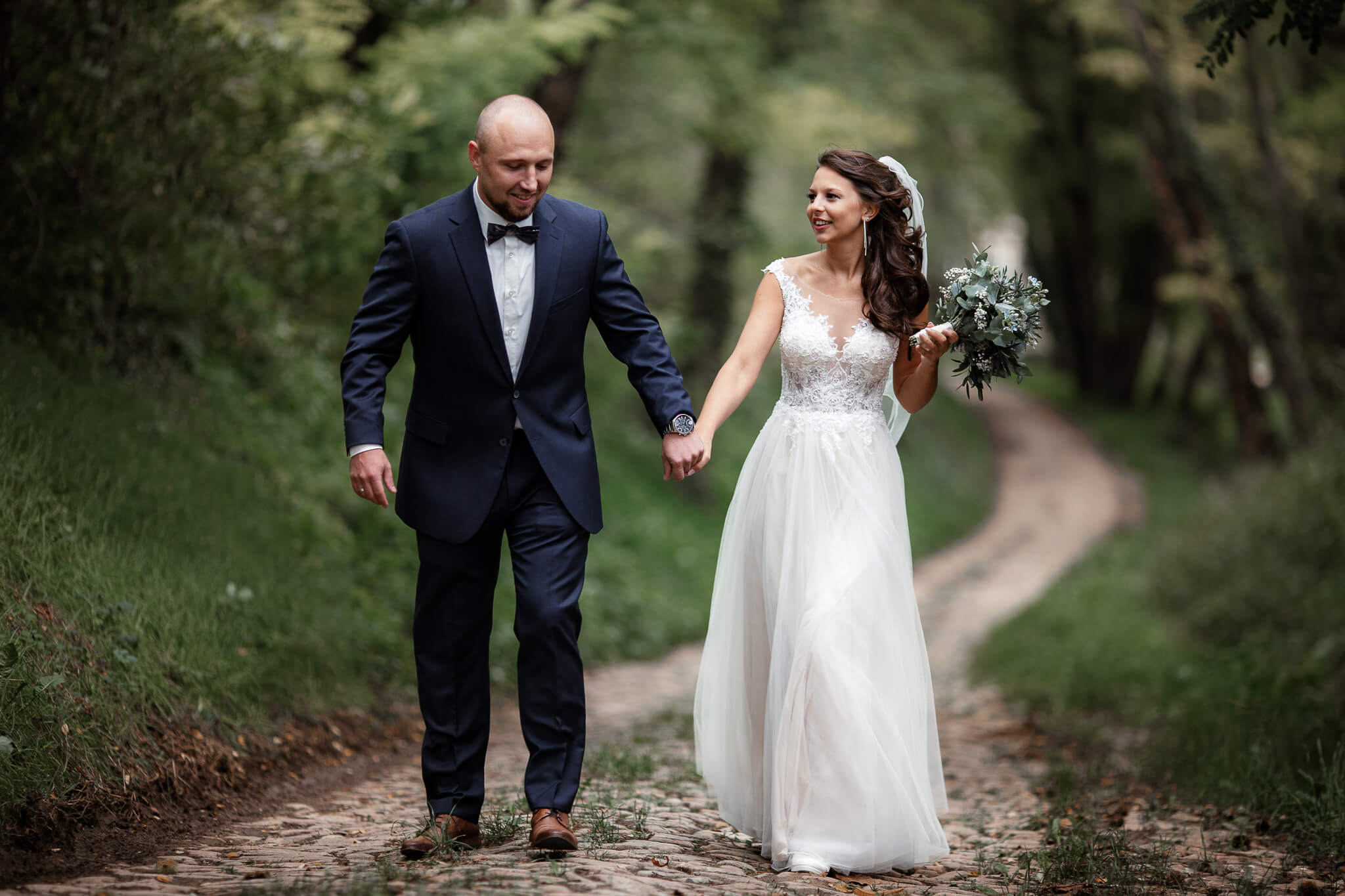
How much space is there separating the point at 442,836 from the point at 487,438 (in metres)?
1.38

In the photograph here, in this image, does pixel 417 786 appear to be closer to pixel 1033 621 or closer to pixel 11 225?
pixel 11 225

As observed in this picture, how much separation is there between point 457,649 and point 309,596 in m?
2.75

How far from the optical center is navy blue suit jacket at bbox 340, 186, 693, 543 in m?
4.26

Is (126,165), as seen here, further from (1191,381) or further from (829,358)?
(1191,381)

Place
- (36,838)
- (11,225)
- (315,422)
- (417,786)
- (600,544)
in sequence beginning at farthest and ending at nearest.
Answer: (600,544), (315,422), (11,225), (417,786), (36,838)

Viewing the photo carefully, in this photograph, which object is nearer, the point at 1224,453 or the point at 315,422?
the point at 315,422

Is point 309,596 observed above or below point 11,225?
below

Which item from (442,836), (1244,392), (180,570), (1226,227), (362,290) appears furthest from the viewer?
(1244,392)

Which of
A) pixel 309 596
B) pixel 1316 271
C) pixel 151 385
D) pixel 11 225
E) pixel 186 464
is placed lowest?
pixel 309 596

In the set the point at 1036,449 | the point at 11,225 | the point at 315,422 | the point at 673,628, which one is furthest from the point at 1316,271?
the point at 1036,449

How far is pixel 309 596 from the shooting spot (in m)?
6.85

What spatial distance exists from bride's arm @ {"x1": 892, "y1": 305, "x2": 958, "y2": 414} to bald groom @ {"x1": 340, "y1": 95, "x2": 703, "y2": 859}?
1.06m

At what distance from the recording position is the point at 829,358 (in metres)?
4.86

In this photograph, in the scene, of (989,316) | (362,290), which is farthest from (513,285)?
(362,290)
